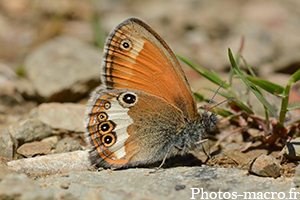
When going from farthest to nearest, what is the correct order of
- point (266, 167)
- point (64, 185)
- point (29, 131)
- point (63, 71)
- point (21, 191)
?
point (63, 71), point (29, 131), point (266, 167), point (64, 185), point (21, 191)

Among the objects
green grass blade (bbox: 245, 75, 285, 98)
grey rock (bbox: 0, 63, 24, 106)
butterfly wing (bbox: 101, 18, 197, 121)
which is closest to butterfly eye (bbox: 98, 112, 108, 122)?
butterfly wing (bbox: 101, 18, 197, 121)

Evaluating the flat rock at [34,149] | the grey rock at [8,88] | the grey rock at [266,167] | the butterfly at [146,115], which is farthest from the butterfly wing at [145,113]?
the grey rock at [8,88]

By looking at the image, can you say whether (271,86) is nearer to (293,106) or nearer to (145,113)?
(293,106)

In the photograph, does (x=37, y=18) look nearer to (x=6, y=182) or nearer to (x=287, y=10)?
(x=6, y=182)

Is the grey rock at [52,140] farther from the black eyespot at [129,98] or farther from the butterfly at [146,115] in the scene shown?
the black eyespot at [129,98]

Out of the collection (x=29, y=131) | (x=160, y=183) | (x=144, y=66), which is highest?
(x=144, y=66)

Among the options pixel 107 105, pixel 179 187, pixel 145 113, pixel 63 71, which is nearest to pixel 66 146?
pixel 107 105
